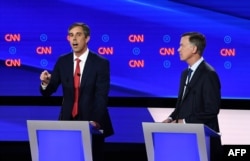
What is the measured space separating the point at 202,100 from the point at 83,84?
98cm

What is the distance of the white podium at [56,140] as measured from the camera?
485 centimetres

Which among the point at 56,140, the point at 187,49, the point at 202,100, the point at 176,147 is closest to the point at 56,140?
the point at 56,140

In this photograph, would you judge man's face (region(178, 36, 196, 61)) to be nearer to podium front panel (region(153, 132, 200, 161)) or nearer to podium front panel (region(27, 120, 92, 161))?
podium front panel (region(153, 132, 200, 161))

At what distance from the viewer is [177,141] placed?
476 cm

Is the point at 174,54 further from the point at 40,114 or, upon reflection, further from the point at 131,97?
the point at 40,114

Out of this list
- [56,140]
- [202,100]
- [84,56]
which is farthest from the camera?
[84,56]

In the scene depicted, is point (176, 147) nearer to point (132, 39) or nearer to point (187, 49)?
point (187, 49)

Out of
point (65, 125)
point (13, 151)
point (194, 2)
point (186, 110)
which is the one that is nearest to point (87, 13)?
point (194, 2)

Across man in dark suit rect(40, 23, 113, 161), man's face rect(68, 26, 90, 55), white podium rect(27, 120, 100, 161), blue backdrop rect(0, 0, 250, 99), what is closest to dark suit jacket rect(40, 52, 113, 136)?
man in dark suit rect(40, 23, 113, 161)

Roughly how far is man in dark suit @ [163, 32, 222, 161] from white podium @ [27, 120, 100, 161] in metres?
0.88

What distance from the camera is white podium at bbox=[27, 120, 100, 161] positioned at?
485 cm

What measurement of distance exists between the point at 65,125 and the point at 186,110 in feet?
4.03

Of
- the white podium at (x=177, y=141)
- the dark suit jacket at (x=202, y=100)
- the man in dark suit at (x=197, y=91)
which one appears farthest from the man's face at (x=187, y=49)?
the white podium at (x=177, y=141)

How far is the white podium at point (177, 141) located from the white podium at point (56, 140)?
0.41 meters
